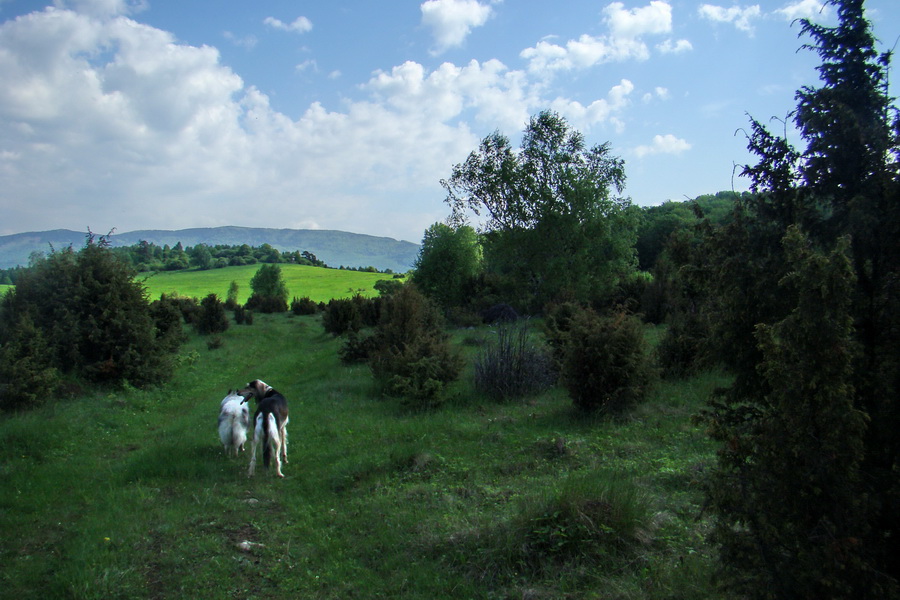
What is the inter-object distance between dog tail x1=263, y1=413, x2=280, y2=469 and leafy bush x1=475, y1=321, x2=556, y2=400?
18.8 feet

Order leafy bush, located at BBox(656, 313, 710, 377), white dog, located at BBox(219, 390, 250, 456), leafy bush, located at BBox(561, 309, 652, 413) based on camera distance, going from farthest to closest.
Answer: leafy bush, located at BBox(656, 313, 710, 377) → leafy bush, located at BBox(561, 309, 652, 413) → white dog, located at BBox(219, 390, 250, 456)

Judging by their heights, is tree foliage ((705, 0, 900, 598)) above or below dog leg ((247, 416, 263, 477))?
above

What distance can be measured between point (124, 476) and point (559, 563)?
Result: 6.67m

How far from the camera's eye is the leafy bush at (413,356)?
39.9ft

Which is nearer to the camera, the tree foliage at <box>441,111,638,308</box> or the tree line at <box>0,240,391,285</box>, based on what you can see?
the tree foliage at <box>441,111,638,308</box>

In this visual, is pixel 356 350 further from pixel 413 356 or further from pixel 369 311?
pixel 369 311

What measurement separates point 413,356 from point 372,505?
264 inches

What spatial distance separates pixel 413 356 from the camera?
13.0 m

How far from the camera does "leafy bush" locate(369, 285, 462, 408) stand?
1216 centimetres

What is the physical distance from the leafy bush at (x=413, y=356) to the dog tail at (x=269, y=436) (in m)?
4.26

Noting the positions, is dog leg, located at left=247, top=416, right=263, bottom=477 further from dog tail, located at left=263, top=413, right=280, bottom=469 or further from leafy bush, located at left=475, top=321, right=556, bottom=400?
leafy bush, located at left=475, top=321, right=556, bottom=400

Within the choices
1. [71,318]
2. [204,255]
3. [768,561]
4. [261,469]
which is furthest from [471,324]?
[204,255]

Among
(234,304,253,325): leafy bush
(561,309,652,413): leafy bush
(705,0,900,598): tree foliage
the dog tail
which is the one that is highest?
Answer: (705,0,900,598): tree foliage

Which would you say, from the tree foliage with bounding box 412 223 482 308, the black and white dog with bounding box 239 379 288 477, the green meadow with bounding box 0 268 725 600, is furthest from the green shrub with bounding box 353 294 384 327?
the black and white dog with bounding box 239 379 288 477
